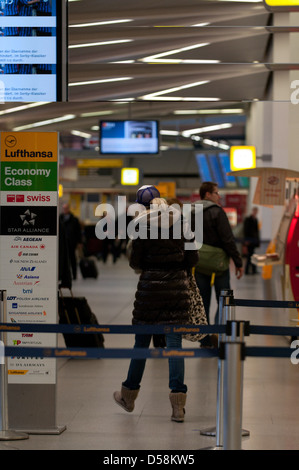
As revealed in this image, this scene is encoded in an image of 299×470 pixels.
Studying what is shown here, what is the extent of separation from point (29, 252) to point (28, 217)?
24 cm

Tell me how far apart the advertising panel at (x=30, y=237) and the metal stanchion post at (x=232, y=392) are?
6.33 feet

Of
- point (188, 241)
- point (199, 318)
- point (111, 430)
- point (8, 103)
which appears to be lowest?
point (111, 430)

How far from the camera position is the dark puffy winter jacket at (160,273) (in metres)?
5.86

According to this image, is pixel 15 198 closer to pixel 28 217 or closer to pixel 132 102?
pixel 28 217

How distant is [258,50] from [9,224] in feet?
11.1

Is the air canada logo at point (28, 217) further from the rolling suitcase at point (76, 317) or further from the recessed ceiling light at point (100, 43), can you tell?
the rolling suitcase at point (76, 317)

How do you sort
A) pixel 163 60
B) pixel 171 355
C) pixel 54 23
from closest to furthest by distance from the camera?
pixel 171 355, pixel 54 23, pixel 163 60

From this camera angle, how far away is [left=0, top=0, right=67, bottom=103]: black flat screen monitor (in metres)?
6.26

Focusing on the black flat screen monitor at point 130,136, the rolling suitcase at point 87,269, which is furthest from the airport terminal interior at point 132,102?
the rolling suitcase at point 87,269

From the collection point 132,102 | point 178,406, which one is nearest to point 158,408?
point 178,406

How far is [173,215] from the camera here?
605 centimetres

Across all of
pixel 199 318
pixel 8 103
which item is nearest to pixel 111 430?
pixel 199 318

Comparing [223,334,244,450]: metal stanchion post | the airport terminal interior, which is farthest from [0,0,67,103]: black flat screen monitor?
[223,334,244,450]: metal stanchion post
